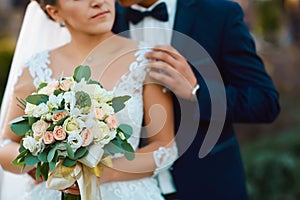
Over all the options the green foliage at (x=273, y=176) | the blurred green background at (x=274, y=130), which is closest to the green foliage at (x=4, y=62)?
the blurred green background at (x=274, y=130)

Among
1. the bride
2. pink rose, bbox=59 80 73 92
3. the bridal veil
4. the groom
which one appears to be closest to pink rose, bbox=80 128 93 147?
pink rose, bbox=59 80 73 92

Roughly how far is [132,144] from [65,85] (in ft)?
2.17

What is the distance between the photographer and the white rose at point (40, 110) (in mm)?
2891

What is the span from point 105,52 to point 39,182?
0.76 meters

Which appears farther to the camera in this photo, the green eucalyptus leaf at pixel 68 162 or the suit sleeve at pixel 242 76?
the suit sleeve at pixel 242 76

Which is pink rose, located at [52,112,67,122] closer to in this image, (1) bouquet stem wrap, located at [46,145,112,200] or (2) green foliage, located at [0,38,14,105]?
(1) bouquet stem wrap, located at [46,145,112,200]

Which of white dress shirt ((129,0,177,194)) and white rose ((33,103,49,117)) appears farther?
white dress shirt ((129,0,177,194))

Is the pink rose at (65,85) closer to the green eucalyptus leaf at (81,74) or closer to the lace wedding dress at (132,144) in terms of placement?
the green eucalyptus leaf at (81,74)

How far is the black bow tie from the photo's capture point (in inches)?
146

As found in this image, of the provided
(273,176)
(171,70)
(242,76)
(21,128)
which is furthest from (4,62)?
(21,128)

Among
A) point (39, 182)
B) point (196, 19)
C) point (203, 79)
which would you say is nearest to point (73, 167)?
point (39, 182)

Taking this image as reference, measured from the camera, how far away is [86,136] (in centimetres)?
286

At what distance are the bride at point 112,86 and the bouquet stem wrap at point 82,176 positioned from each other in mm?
305

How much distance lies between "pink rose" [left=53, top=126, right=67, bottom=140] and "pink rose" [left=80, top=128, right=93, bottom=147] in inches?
3.0
